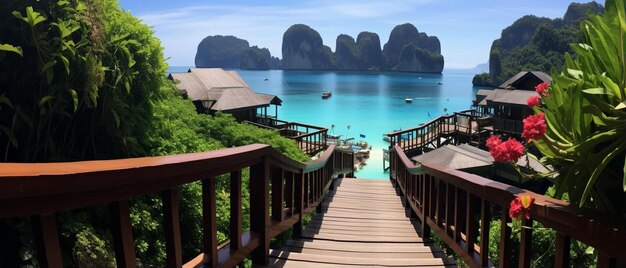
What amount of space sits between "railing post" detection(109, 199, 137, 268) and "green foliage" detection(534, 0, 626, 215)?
5.06ft

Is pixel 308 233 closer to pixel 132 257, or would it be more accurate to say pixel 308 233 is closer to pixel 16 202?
pixel 132 257

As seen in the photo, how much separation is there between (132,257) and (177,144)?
3.32m

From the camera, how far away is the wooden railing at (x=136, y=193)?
1120 millimetres

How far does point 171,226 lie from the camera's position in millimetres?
Result: 1816

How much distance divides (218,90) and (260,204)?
16469 mm

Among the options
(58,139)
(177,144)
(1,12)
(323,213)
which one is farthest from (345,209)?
(1,12)

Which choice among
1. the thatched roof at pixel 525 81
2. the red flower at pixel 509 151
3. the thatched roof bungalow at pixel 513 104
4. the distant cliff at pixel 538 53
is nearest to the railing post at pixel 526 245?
the red flower at pixel 509 151

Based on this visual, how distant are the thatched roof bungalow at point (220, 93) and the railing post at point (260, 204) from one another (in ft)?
46.7

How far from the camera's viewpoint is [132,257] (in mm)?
1539

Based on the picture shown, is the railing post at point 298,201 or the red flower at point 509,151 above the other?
the red flower at point 509,151

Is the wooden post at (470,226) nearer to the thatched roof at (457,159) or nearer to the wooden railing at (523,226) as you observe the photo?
the wooden railing at (523,226)

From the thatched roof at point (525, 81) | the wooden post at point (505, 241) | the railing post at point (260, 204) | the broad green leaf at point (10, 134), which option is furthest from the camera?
the thatched roof at point (525, 81)

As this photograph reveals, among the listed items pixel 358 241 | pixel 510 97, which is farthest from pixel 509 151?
pixel 510 97

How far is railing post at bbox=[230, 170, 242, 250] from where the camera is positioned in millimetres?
2424
